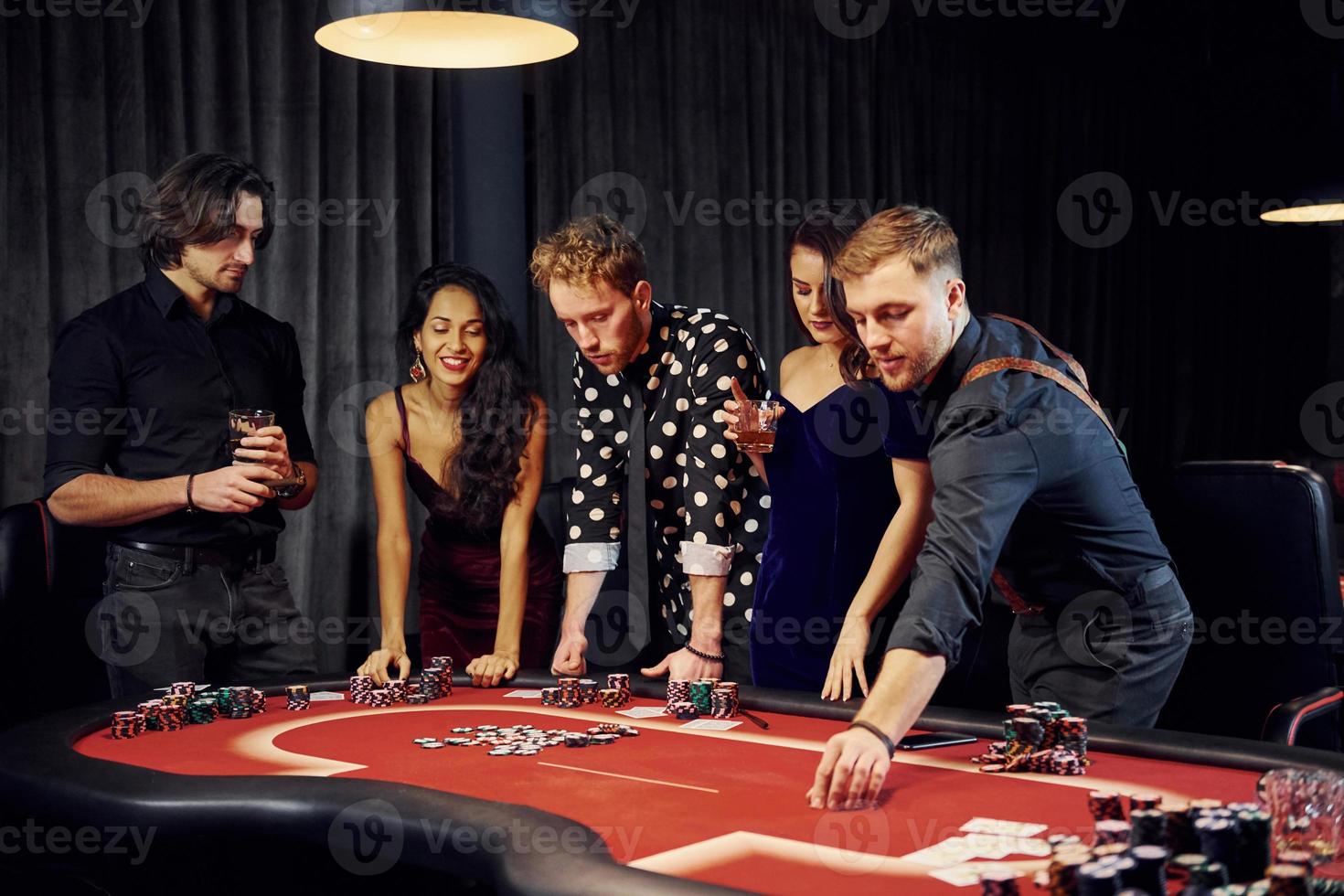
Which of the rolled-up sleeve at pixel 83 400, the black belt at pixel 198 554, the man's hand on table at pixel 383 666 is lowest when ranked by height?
the man's hand on table at pixel 383 666

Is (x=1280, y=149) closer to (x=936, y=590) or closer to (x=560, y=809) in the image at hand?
(x=936, y=590)

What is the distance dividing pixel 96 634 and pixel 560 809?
233 cm

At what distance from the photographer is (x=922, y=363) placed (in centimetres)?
228

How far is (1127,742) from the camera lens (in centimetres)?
214

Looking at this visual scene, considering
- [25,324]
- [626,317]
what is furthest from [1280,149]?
[25,324]

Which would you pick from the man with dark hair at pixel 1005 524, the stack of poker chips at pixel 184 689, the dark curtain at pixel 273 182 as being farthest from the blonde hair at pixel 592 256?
the dark curtain at pixel 273 182

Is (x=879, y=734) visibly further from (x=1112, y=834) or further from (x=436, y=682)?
(x=436, y=682)

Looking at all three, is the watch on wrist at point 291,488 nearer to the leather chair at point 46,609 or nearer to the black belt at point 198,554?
the black belt at point 198,554

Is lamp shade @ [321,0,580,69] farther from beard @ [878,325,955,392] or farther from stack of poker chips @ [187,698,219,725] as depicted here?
stack of poker chips @ [187,698,219,725]

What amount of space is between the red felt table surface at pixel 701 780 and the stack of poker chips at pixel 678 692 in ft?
0.17

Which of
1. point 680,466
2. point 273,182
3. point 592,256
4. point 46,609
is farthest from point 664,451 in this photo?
point 273,182

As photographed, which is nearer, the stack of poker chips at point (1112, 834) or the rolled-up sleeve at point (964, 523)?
the stack of poker chips at point (1112, 834)

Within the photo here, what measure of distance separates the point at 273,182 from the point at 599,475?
6.72ft

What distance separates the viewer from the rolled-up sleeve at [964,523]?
1960mm
